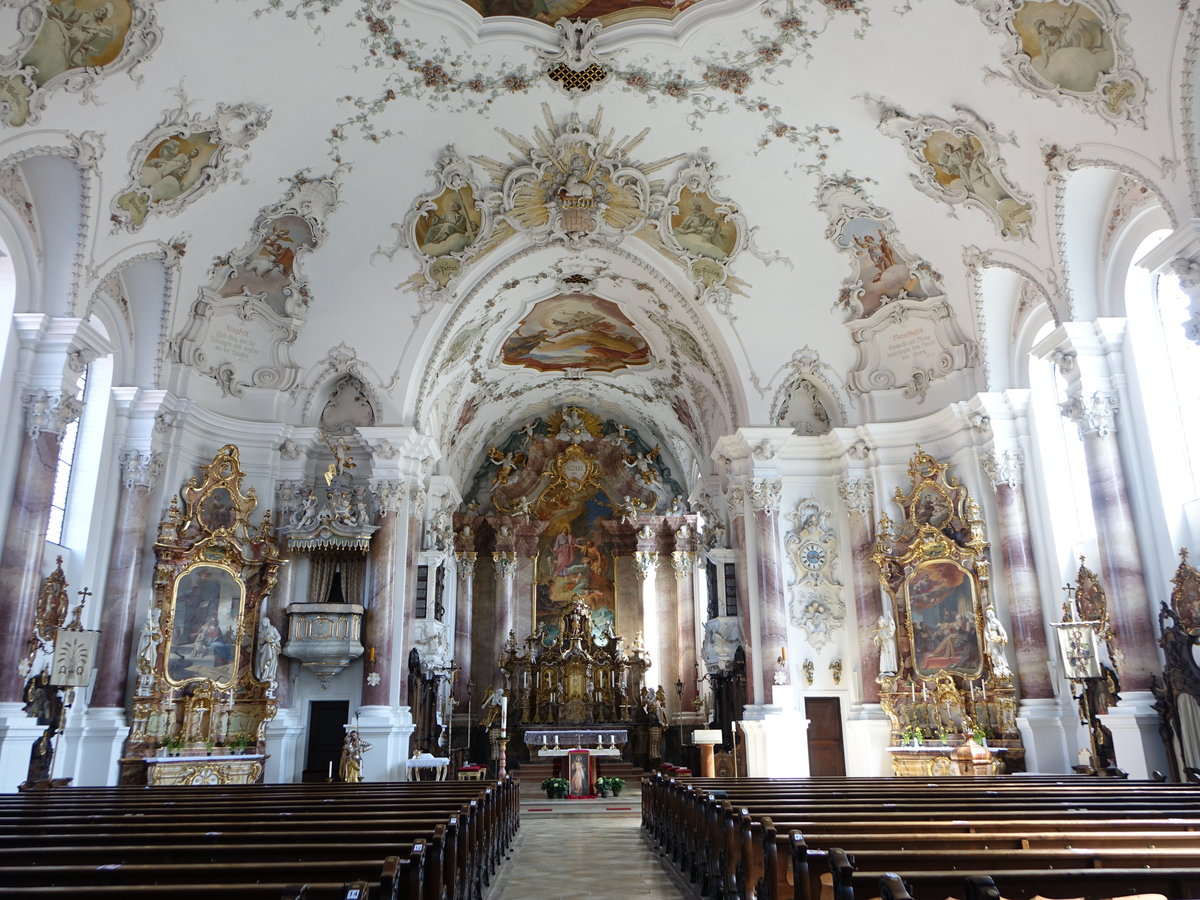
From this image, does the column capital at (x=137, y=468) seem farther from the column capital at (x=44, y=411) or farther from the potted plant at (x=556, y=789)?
the potted plant at (x=556, y=789)

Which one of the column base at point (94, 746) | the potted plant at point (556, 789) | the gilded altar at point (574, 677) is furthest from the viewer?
the gilded altar at point (574, 677)

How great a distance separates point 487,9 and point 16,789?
12.1 m

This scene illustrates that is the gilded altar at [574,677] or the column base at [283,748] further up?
the gilded altar at [574,677]

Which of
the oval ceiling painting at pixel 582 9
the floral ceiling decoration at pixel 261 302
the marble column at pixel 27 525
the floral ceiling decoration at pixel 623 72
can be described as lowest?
the marble column at pixel 27 525

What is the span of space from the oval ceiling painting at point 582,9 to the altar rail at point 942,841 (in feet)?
35.2

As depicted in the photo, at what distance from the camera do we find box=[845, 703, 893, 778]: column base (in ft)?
56.9

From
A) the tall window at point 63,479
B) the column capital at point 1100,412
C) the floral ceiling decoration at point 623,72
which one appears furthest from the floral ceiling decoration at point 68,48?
the column capital at point 1100,412

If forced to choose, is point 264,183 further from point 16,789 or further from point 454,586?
point 454,586

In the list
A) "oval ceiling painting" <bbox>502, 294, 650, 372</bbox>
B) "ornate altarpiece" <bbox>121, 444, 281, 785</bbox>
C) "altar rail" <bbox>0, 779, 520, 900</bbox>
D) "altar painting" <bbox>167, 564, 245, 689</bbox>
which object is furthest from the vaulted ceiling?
"altar rail" <bbox>0, 779, 520, 900</bbox>

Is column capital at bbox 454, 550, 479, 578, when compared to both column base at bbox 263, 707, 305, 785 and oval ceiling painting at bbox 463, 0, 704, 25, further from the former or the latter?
oval ceiling painting at bbox 463, 0, 704, 25

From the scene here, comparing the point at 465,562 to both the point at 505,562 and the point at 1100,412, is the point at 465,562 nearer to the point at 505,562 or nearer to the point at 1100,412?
the point at 505,562

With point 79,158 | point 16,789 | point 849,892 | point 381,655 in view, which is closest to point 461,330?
point 381,655

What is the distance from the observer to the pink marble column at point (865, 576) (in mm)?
17859

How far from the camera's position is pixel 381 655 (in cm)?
1728
